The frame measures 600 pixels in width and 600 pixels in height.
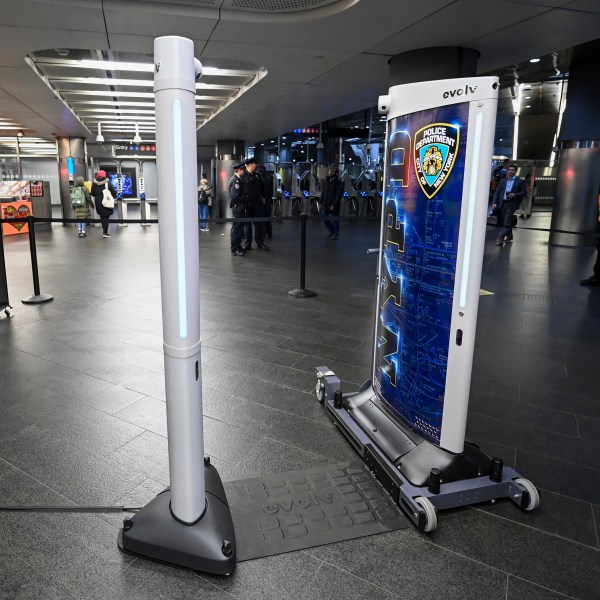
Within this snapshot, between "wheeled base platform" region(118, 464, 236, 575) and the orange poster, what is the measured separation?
43.6 ft

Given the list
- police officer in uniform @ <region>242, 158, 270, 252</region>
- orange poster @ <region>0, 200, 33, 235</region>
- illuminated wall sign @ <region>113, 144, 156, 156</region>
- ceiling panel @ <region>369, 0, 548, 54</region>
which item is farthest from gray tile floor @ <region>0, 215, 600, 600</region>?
illuminated wall sign @ <region>113, 144, 156, 156</region>

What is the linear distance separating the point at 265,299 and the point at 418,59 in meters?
3.42

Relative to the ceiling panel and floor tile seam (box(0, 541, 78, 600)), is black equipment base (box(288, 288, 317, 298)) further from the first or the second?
floor tile seam (box(0, 541, 78, 600))

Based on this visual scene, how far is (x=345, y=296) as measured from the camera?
6.45 metres

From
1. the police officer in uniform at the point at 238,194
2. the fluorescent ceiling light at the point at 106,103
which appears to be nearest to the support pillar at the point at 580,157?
the police officer in uniform at the point at 238,194

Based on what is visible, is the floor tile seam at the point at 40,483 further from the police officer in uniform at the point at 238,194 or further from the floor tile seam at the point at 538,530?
the police officer in uniform at the point at 238,194

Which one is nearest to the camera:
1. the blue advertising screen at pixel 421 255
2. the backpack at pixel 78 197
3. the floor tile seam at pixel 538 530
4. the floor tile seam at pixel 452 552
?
the floor tile seam at pixel 452 552

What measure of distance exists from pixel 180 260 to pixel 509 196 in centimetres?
1121

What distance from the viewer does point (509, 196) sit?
11281 mm

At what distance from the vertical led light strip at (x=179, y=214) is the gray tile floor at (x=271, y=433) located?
1025 mm

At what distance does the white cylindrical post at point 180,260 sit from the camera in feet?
5.07

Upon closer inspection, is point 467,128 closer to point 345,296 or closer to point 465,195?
point 465,195

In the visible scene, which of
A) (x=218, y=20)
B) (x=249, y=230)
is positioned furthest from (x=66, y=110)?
(x=218, y=20)

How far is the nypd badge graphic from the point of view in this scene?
2115 mm
